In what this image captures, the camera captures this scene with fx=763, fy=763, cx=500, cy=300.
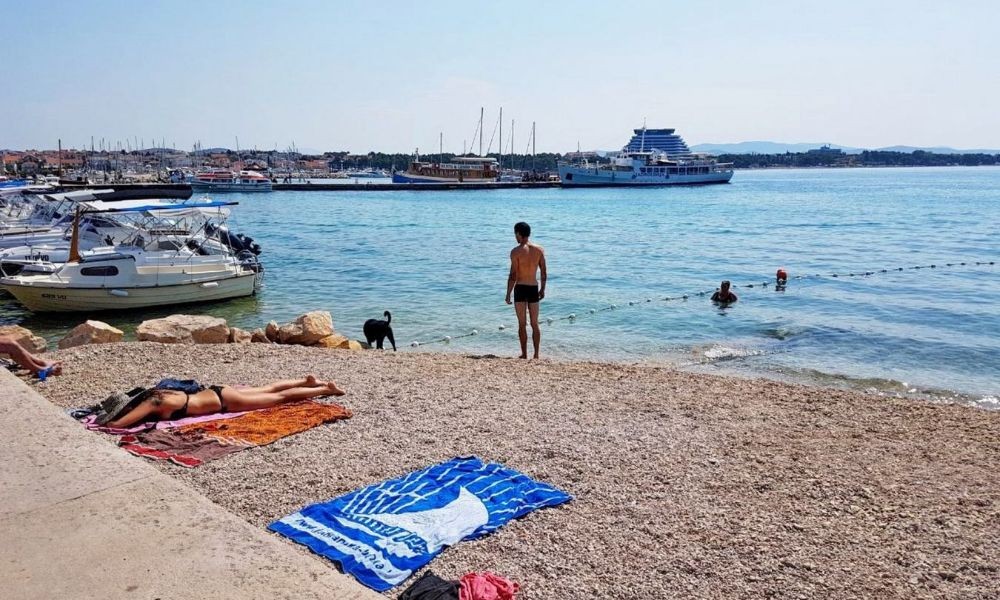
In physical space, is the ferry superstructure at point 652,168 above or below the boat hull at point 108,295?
above

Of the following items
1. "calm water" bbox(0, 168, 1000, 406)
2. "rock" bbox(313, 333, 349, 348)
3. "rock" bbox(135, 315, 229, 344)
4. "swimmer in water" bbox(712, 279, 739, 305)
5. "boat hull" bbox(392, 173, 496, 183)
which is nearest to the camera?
"rock" bbox(135, 315, 229, 344)

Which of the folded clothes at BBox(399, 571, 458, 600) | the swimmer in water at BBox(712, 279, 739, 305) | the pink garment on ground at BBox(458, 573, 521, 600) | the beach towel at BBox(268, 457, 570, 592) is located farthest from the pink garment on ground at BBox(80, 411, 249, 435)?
the swimmer in water at BBox(712, 279, 739, 305)

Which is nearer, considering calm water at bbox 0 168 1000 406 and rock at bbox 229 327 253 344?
rock at bbox 229 327 253 344

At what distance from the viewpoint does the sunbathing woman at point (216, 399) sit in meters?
6.71

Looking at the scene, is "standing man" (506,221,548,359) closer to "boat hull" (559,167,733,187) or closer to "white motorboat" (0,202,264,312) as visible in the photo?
"white motorboat" (0,202,264,312)

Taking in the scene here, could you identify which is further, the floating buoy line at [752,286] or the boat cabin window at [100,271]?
the boat cabin window at [100,271]

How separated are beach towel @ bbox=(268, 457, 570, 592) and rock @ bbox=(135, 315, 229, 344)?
7.99m

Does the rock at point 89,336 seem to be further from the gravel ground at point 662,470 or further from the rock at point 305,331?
the rock at point 305,331

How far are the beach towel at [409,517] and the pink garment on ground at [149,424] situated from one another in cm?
232

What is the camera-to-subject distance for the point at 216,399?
7133mm

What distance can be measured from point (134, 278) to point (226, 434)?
45.4ft

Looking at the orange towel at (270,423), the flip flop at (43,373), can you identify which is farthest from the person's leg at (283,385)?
the flip flop at (43,373)

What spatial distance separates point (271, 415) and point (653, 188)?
342 ft

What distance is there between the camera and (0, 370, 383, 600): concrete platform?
11.8 feet
